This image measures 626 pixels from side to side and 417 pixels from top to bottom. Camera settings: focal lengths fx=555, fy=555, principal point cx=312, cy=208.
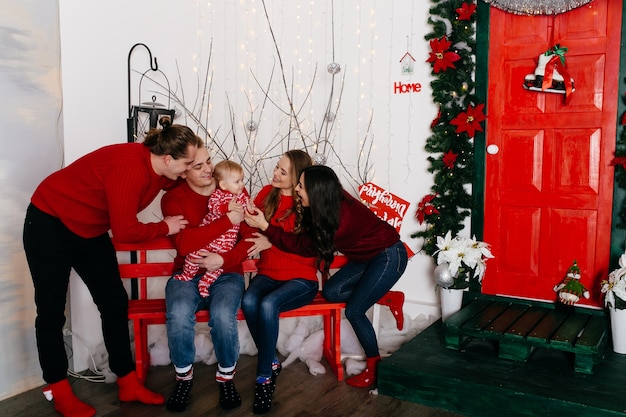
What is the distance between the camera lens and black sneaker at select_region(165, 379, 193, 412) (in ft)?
8.68

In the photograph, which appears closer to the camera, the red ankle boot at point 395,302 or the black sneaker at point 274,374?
the black sneaker at point 274,374

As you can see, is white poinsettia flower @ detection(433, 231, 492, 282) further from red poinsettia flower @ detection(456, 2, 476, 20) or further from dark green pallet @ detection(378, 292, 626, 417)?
red poinsettia flower @ detection(456, 2, 476, 20)

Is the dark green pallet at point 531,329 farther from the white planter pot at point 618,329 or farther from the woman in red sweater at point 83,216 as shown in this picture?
the woman in red sweater at point 83,216

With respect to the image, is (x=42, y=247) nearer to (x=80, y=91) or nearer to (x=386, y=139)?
(x=80, y=91)

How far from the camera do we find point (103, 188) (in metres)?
2.49

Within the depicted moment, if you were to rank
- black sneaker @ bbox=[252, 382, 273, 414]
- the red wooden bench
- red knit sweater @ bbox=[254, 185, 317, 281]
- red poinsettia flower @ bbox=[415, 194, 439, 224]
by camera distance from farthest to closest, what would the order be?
red poinsettia flower @ bbox=[415, 194, 439, 224]
red knit sweater @ bbox=[254, 185, 317, 281]
the red wooden bench
black sneaker @ bbox=[252, 382, 273, 414]

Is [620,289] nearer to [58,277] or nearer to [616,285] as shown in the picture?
[616,285]

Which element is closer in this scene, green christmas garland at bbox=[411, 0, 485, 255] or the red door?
the red door

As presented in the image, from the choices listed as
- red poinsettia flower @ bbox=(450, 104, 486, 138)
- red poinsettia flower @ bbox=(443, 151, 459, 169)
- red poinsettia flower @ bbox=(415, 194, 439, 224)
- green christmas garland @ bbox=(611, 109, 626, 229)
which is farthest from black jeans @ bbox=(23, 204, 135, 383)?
green christmas garland @ bbox=(611, 109, 626, 229)

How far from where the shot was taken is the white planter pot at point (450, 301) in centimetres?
332

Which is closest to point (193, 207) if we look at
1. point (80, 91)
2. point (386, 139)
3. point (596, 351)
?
point (80, 91)

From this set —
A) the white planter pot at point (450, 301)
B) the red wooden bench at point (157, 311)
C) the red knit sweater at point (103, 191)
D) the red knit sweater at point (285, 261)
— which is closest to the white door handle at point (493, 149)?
the white planter pot at point (450, 301)

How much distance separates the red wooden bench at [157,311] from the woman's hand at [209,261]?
0.24 m

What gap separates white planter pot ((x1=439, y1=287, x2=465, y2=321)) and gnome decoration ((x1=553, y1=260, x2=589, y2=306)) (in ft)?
1.85
